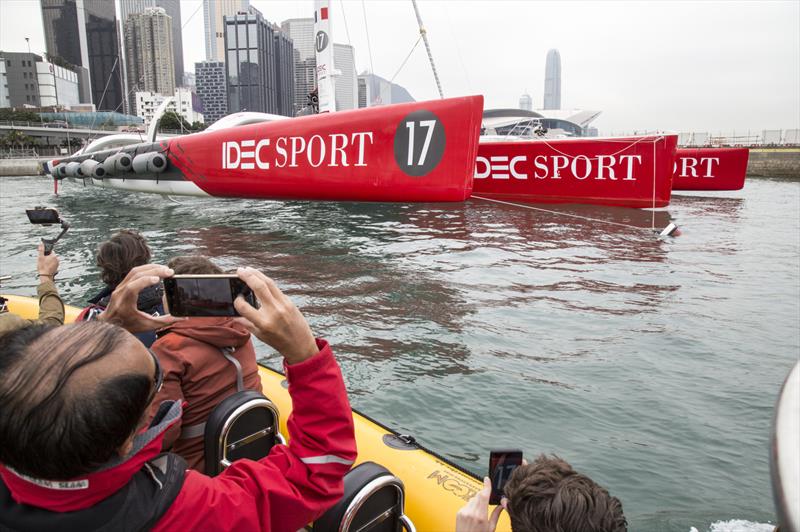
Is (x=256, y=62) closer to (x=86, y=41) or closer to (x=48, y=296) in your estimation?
(x=48, y=296)

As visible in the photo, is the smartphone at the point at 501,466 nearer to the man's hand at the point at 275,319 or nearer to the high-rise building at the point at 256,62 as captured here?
the man's hand at the point at 275,319

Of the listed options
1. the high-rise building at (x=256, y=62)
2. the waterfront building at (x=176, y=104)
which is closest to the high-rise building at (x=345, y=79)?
the high-rise building at (x=256, y=62)

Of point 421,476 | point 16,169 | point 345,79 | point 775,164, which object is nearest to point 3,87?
point 16,169

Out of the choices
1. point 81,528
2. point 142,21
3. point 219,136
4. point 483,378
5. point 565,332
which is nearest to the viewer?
point 81,528

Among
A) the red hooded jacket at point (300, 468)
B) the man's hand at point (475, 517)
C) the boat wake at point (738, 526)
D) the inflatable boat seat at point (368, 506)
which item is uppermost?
the red hooded jacket at point (300, 468)

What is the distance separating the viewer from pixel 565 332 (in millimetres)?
4094

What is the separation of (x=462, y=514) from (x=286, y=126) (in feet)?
24.1

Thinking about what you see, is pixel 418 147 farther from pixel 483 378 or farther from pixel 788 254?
pixel 788 254

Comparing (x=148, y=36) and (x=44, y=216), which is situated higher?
(x=148, y=36)

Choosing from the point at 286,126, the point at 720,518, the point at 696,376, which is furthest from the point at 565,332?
the point at 286,126

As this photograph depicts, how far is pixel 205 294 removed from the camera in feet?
3.29

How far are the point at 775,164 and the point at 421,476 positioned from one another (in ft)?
111

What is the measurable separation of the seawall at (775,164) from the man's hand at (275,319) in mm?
33617

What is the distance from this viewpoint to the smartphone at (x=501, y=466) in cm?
112
